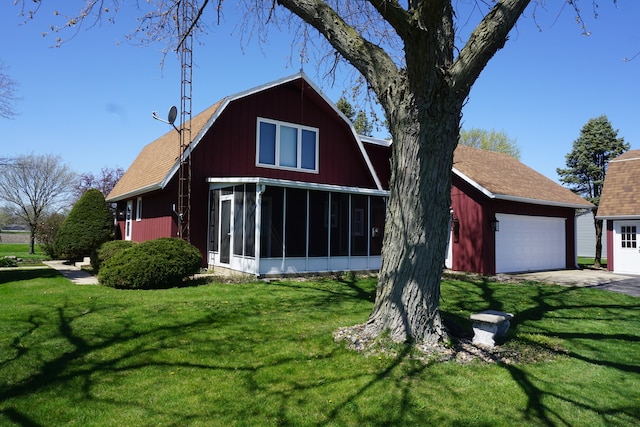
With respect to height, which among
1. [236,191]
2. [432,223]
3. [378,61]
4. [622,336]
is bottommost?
[622,336]

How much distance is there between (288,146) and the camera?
15.5 meters

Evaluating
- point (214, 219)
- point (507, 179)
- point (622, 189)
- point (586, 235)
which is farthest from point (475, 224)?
point (586, 235)

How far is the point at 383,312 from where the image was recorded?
19.3 ft

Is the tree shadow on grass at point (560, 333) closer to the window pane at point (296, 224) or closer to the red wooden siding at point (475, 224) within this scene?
the red wooden siding at point (475, 224)

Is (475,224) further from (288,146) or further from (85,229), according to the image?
(85,229)

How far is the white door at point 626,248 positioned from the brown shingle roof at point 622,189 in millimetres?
593

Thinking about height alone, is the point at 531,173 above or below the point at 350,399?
above

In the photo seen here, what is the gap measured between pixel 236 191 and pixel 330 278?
12.1ft

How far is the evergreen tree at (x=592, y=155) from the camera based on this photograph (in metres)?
32.9

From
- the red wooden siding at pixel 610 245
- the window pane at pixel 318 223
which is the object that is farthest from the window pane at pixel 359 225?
the red wooden siding at pixel 610 245

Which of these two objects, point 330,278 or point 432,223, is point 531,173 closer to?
point 330,278

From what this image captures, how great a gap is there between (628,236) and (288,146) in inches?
553

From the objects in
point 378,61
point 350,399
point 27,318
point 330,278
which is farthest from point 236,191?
point 350,399

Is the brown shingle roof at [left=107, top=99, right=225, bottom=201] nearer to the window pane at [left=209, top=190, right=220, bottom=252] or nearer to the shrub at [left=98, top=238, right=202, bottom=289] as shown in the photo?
the window pane at [left=209, top=190, right=220, bottom=252]
